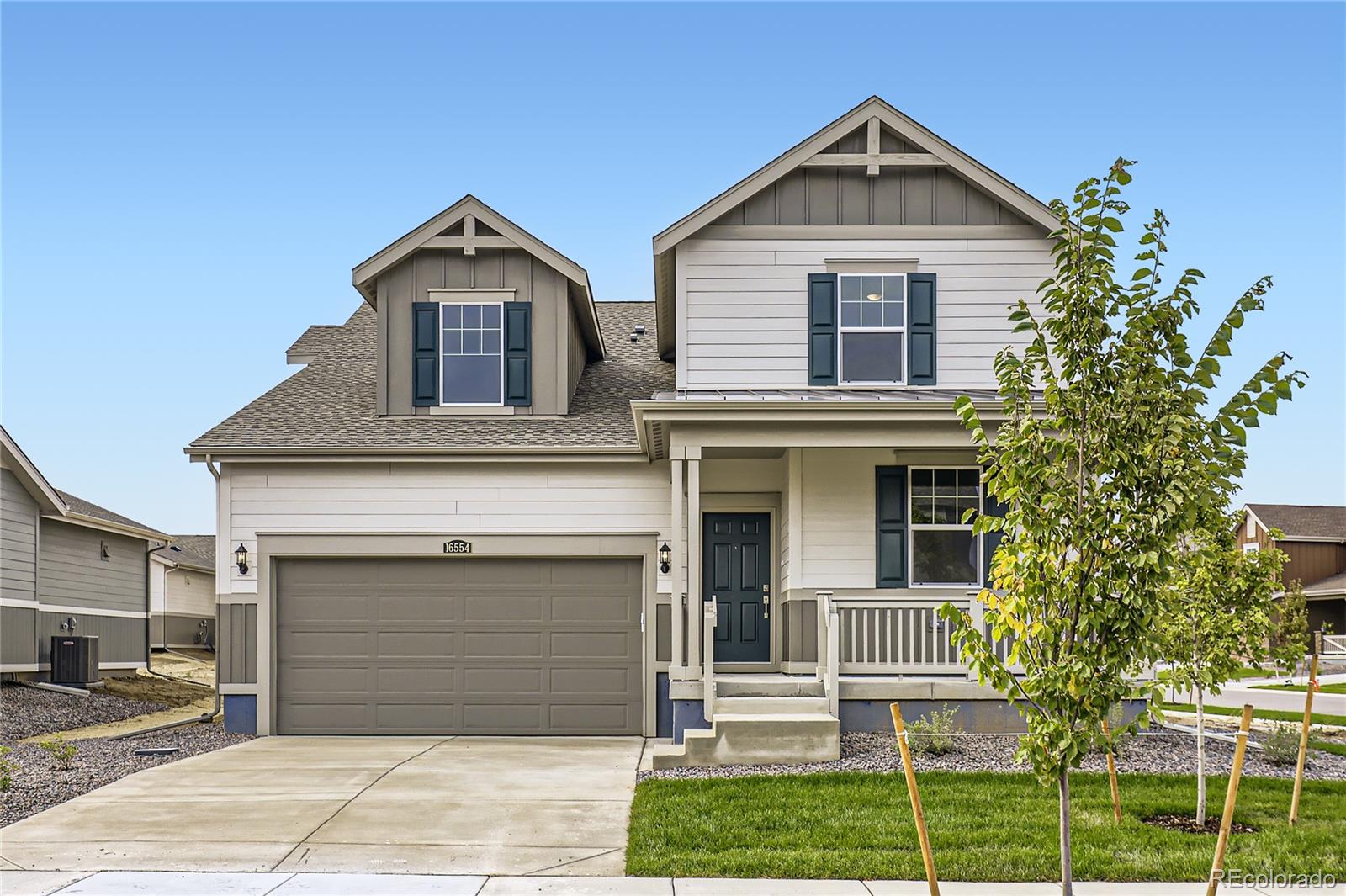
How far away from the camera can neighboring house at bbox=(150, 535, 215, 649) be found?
35.1 meters

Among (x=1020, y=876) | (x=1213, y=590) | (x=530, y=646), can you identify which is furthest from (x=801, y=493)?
(x=1020, y=876)

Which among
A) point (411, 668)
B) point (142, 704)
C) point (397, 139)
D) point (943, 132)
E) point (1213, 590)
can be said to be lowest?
point (142, 704)

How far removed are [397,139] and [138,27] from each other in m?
4.46

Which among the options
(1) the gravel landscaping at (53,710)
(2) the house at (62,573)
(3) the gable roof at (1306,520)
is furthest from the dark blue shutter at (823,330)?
(3) the gable roof at (1306,520)

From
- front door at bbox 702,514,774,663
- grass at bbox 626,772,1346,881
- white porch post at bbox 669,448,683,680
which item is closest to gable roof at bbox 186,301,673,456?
front door at bbox 702,514,774,663

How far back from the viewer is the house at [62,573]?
19.3m

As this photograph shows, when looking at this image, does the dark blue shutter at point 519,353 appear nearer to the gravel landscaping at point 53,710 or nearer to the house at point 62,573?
the gravel landscaping at point 53,710

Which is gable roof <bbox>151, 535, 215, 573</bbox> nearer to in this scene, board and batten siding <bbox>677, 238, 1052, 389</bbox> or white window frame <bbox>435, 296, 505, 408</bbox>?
white window frame <bbox>435, 296, 505, 408</bbox>

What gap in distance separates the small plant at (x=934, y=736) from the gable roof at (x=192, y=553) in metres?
26.3

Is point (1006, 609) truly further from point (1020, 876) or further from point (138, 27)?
point (138, 27)

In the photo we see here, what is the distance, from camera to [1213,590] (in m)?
9.95

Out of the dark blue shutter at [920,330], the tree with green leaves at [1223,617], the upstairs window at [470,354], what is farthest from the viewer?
the upstairs window at [470,354]

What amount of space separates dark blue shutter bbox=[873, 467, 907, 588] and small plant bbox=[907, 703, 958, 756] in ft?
6.35

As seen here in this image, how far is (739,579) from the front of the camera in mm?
15266
